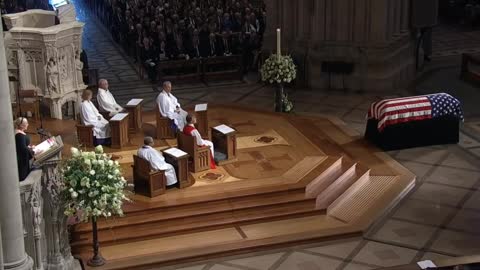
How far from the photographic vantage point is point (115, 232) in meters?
12.7

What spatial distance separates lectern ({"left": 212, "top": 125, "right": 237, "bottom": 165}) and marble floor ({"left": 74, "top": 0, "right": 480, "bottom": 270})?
2590 millimetres

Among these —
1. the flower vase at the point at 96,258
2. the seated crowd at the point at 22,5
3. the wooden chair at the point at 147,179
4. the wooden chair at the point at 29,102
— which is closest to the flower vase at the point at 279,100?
the wooden chair at the point at 29,102

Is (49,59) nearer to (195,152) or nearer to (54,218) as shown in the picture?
(195,152)

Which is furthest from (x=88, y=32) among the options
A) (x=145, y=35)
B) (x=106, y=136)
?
(x=106, y=136)

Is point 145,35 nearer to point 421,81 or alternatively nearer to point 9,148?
point 421,81

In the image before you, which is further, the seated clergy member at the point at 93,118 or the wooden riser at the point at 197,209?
the seated clergy member at the point at 93,118

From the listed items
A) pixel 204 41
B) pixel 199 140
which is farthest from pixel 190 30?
pixel 199 140

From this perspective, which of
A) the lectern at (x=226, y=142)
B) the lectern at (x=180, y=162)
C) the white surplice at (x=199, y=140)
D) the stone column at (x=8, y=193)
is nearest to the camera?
the stone column at (x=8, y=193)

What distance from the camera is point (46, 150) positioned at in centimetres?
1109

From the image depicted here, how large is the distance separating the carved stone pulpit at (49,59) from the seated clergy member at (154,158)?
3.85 m

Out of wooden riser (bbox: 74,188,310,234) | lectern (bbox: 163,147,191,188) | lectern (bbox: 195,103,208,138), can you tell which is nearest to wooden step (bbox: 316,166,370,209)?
wooden riser (bbox: 74,188,310,234)

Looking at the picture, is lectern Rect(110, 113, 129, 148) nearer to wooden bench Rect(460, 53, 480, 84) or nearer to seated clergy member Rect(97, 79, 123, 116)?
seated clergy member Rect(97, 79, 123, 116)

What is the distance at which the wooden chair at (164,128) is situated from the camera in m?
15.9

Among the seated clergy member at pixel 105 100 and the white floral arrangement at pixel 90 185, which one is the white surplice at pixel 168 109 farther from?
the white floral arrangement at pixel 90 185
